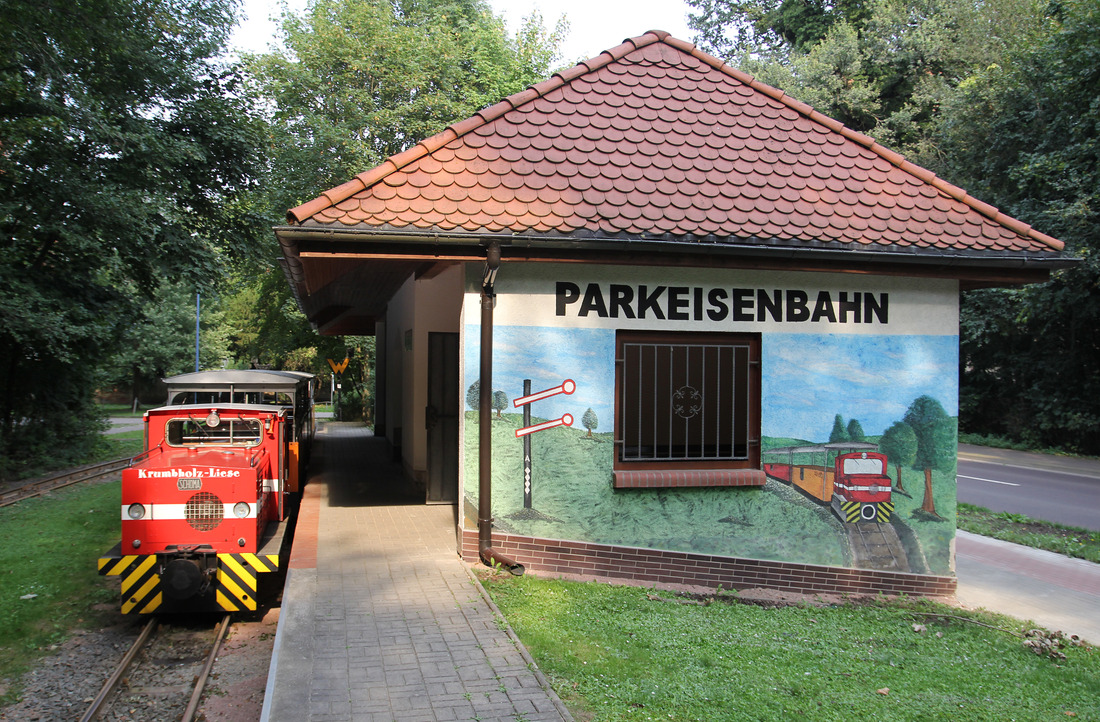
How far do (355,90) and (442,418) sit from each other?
18173 mm

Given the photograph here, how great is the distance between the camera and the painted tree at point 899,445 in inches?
337

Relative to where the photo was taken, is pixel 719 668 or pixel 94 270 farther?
pixel 94 270

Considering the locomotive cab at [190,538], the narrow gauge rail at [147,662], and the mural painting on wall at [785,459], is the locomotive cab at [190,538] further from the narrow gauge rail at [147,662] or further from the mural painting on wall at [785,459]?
the mural painting on wall at [785,459]

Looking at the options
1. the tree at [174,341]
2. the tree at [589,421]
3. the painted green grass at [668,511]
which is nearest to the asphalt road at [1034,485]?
the painted green grass at [668,511]

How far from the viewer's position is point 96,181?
644 inches

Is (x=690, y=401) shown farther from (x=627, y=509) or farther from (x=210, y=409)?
(x=210, y=409)

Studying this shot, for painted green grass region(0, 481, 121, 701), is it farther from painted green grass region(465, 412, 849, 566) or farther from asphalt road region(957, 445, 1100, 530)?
asphalt road region(957, 445, 1100, 530)

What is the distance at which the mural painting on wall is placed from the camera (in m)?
7.76

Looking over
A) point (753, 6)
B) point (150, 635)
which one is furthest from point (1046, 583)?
point (753, 6)

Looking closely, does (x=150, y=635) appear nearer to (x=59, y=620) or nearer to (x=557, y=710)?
(x=59, y=620)

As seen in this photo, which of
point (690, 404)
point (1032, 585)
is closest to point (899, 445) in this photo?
point (690, 404)

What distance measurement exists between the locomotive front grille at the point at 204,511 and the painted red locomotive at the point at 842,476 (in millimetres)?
5654

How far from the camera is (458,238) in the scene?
24.1 ft

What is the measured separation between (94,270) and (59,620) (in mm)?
11430
